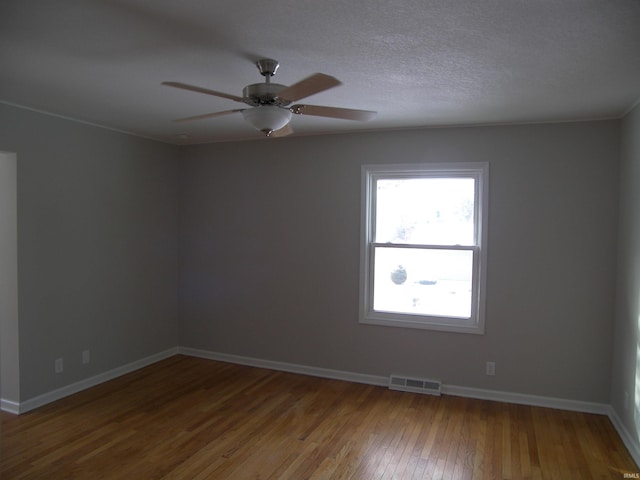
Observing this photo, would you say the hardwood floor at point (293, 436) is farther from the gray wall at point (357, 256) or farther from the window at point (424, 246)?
the window at point (424, 246)

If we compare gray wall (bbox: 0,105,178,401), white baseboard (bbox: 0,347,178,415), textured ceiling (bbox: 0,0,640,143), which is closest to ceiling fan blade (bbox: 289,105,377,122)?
textured ceiling (bbox: 0,0,640,143)

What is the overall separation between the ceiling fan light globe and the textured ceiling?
0.28 meters

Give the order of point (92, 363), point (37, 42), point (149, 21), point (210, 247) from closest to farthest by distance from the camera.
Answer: point (149, 21)
point (37, 42)
point (92, 363)
point (210, 247)

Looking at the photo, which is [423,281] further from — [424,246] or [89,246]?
[89,246]

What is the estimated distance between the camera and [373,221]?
447 centimetres

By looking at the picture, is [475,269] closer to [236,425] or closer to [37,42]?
[236,425]

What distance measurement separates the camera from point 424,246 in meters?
4.29

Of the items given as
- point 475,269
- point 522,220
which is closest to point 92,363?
point 475,269

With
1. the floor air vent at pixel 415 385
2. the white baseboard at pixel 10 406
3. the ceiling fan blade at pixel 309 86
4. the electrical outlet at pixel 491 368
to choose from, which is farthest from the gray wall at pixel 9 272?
the electrical outlet at pixel 491 368

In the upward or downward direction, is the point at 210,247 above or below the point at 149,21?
below

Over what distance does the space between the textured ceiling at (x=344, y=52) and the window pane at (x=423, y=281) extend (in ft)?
4.54

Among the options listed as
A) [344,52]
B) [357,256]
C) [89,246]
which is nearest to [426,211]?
[357,256]

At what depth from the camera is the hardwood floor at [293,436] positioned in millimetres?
2877

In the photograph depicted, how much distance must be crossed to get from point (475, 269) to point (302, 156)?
2051mm
